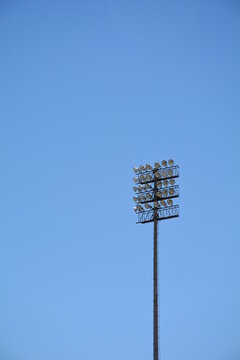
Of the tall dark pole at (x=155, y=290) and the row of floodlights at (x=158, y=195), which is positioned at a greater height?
the row of floodlights at (x=158, y=195)

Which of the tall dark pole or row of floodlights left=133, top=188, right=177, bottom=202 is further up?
row of floodlights left=133, top=188, right=177, bottom=202

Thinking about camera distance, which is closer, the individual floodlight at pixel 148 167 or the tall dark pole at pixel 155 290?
the tall dark pole at pixel 155 290

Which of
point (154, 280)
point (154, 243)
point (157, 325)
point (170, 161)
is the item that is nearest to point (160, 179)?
point (170, 161)

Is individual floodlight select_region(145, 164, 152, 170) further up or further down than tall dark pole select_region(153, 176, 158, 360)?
further up

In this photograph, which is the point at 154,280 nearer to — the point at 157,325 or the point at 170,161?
the point at 157,325

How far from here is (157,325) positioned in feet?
99.7

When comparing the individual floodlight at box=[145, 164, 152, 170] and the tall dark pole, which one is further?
the individual floodlight at box=[145, 164, 152, 170]

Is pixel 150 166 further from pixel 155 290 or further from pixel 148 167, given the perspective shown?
pixel 155 290

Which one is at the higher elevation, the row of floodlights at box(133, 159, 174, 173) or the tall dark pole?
the row of floodlights at box(133, 159, 174, 173)

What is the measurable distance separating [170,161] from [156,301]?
9712 mm

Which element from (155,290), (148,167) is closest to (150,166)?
(148,167)

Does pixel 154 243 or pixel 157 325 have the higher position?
pixel 154 243

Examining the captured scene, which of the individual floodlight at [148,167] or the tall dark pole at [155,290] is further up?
the individual floodlight at [148,167]

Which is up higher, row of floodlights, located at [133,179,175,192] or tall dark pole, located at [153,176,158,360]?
row of floodlights, located at [133,179,175,192]
